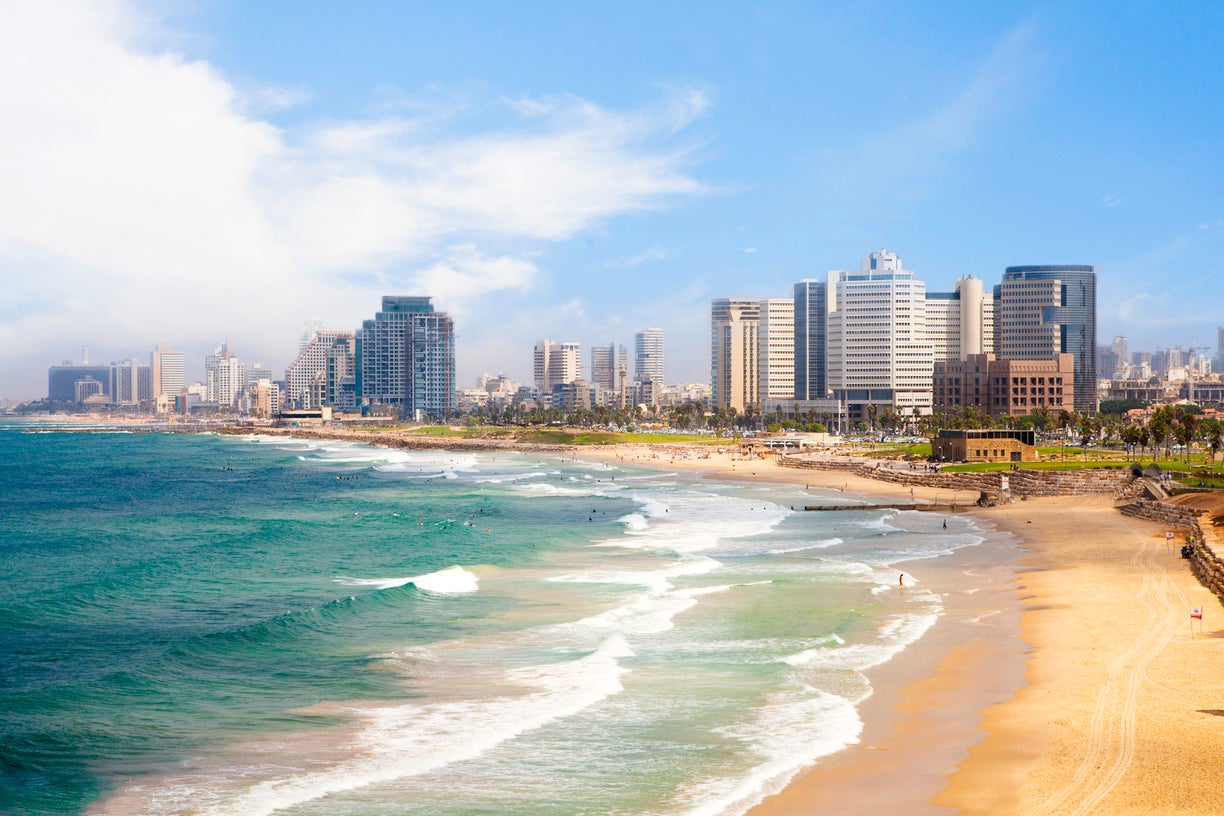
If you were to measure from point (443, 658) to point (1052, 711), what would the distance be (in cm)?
1739

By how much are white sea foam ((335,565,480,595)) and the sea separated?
8.6 inches

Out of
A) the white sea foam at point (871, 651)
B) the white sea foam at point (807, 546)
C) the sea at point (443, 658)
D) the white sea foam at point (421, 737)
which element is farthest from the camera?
the white sea foam at point (807, 546)

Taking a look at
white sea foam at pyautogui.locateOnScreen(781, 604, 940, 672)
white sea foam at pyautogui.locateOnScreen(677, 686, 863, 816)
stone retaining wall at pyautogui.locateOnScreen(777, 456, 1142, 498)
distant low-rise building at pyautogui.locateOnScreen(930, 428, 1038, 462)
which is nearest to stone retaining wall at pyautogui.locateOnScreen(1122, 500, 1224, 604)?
stone retaining wall at pyautogui.locateOnScreen(777, 456, 1142, 498)

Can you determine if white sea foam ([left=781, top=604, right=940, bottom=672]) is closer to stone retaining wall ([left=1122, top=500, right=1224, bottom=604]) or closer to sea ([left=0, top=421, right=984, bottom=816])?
sea ([left=0, top=421, right=984, bottom=816])

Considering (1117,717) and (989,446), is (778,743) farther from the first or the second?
(989,446)

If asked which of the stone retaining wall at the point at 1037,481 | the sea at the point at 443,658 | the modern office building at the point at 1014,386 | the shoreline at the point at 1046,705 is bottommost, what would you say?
the sea at the point at 443,658

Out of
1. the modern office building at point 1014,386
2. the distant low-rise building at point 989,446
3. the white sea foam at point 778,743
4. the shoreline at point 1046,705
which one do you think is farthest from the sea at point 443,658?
the modern office building at point 1014,386

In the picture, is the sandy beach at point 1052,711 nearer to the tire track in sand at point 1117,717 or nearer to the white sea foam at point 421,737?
the tire track in sand at point 1117,717

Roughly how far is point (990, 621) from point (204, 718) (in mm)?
25881

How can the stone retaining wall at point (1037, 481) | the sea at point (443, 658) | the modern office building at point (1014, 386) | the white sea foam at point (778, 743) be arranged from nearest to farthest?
the white sea foam at point (778, 743) → the sea at point (443, 658) → the stone retaining wall at point (1037, 481) → the modern office building at point (1014, 386)

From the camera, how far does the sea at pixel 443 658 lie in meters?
21.2

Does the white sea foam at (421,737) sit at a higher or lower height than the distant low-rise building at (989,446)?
lower

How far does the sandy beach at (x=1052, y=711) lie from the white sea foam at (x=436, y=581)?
1986 cm

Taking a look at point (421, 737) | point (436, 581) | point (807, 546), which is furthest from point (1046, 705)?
point (807, 546)
